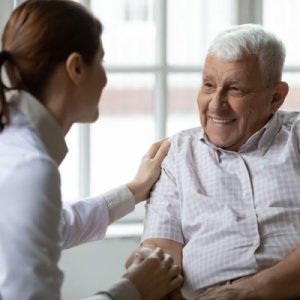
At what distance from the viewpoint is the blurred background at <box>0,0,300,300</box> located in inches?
108

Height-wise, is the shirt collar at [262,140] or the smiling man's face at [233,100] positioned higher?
the smiling man's face at [233,100]

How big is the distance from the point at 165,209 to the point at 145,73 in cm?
78

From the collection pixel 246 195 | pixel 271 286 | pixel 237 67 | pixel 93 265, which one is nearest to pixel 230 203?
pixel 246 195

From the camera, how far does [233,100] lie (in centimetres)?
217

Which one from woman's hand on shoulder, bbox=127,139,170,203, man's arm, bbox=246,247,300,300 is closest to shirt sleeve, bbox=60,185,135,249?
woman's hand on shoulder, bbox=127,139,170,203

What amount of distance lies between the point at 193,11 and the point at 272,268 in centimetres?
123

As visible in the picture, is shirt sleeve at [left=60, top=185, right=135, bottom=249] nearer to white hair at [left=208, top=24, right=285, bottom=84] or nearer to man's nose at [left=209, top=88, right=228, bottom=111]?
man's nose at [left=209, top=88, right=228, bottom=111]

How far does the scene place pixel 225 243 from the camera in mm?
2053

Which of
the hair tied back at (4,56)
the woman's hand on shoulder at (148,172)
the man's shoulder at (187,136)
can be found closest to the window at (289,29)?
the man's shoulder at (187,136)

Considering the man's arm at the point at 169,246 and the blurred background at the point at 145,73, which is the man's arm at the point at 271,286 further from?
the blurred background at the point at 145,73

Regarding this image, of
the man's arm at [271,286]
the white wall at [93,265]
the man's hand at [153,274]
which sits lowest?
the white wall at [93,265]

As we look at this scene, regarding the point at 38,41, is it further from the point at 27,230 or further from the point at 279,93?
the point at 279,93

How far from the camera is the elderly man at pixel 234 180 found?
2035 mm

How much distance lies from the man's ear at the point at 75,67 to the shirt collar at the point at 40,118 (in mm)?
97
